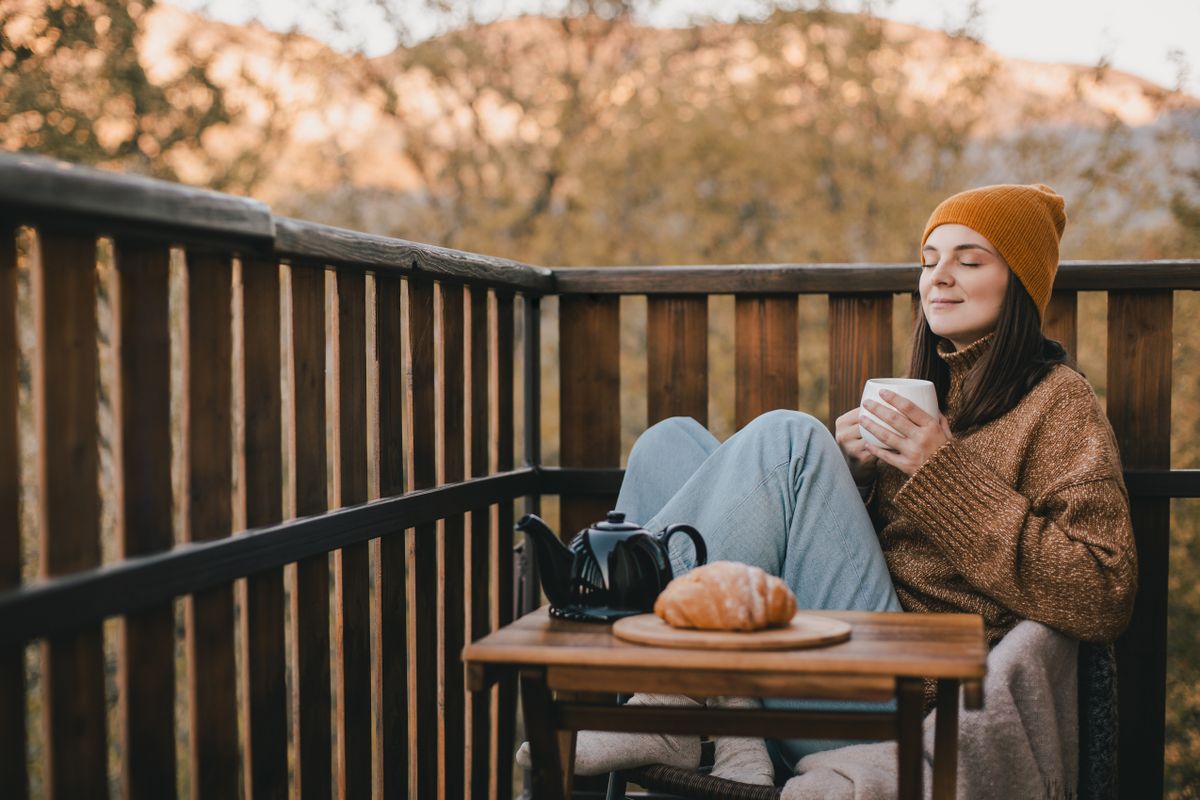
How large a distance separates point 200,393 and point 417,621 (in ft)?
2.41

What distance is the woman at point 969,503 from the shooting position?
177 cm

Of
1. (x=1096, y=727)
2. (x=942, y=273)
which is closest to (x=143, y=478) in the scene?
(x=942, y=273)

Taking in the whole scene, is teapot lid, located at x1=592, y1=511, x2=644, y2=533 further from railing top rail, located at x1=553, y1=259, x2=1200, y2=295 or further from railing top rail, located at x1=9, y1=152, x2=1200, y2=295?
railing top rail, located at x1=553, y1=259, x2=1200, y2=295

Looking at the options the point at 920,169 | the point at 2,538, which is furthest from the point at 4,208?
the point at 920,169

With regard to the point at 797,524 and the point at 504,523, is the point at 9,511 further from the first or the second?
the point at 504,523

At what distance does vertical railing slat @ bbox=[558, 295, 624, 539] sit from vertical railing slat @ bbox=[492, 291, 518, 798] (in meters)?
0.20

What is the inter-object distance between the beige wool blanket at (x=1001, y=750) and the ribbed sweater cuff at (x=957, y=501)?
0.15 m

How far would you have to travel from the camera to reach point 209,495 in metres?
1.39

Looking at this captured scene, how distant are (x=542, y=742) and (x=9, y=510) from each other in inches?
28.4

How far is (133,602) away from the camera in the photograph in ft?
4.04

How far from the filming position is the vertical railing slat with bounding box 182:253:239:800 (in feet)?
4.51

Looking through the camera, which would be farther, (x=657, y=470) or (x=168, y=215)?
(x=657, y=470)

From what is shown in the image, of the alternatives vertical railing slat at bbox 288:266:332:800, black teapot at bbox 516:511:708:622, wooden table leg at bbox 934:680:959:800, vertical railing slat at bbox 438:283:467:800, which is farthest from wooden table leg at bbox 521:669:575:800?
vertical railing slat at bbox 438:283:467:800

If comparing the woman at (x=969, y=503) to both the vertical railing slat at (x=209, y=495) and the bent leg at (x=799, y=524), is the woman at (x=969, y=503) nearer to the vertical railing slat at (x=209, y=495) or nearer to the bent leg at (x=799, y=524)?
the bent leg at (x=799, y=524)
